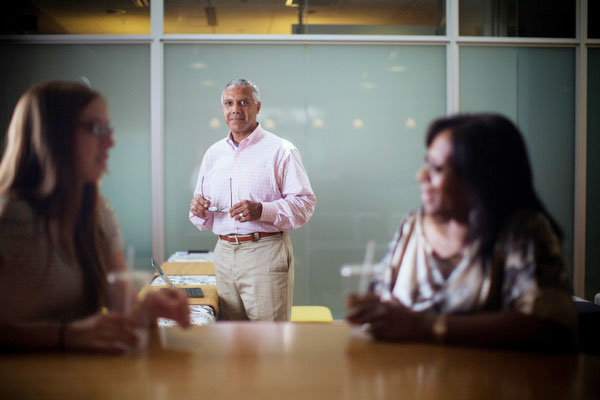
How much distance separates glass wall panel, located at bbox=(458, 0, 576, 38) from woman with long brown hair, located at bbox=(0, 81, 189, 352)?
1.28m

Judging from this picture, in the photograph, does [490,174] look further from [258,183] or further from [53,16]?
[53,16]

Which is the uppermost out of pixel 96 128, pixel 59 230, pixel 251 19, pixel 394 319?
pixel 251 19

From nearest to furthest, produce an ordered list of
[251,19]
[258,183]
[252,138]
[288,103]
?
[258,183] < [252,138] < [251,19] < [288,103]

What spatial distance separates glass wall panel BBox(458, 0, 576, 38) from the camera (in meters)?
1.69

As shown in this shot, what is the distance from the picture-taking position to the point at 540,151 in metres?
1.66

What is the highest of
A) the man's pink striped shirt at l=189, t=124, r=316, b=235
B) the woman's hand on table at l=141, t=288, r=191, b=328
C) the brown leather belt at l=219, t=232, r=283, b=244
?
the man's pink striped shirt at l=189, t=124, r=316, b=235

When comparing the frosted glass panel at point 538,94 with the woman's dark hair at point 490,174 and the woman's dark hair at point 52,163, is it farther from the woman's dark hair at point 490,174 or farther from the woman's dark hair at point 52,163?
the woman's dark hair at point 52,163

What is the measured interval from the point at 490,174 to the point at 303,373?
1.99 ft

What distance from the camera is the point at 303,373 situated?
116cm

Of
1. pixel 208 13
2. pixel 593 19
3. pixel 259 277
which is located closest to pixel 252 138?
pixel 259 277

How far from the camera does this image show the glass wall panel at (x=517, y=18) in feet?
5.53

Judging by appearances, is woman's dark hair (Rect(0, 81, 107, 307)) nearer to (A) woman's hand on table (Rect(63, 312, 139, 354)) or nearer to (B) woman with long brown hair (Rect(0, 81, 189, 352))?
(B) woman with long brown hair (Rect(0, 81, 189, 352))

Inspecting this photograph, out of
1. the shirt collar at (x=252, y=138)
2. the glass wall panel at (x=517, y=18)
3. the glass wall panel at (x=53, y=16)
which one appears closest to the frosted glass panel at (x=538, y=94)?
the glass wall panel at (x=517, y=18)

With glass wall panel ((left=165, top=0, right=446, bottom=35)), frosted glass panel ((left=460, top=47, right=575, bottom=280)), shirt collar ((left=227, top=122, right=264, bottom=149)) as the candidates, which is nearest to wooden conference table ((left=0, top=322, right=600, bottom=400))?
frosted glass panel ((left=460, top=47, right=575, bottom=280))
